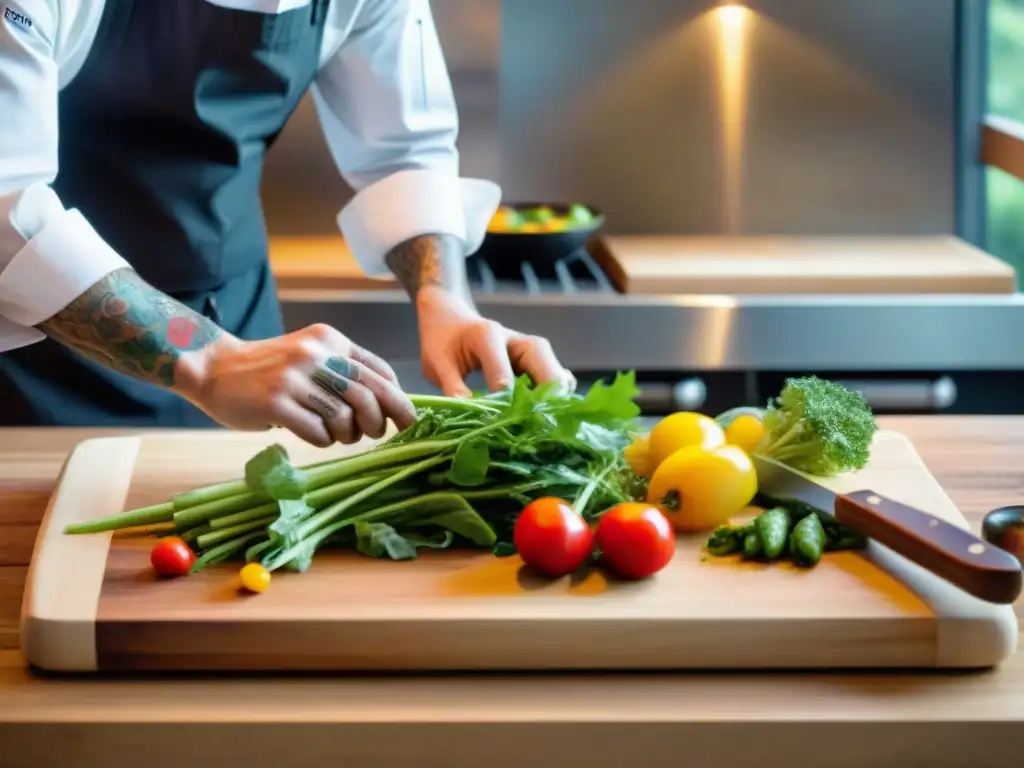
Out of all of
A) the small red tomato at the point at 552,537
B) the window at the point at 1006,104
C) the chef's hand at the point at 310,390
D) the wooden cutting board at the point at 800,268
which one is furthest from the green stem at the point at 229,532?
the window at the point at 1006,104

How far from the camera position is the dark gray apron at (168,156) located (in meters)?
1.50

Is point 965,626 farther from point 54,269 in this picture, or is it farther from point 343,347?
point 54,269

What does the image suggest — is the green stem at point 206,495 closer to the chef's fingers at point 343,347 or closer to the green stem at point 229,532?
the green stem at point 229,532

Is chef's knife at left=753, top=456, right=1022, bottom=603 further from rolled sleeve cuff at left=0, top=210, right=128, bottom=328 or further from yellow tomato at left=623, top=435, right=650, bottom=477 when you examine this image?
rolled sleeve cuff at left=0, top=210, right=128, bottom=328

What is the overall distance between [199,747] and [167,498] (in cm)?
34

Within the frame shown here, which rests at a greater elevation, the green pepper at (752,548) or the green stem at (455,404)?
the green stem at (455,404)

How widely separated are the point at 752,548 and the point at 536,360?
0.37m

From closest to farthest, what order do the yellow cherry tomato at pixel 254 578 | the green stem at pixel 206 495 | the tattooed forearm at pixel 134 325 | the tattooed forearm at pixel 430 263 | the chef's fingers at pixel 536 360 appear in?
the yellow cherry tomato at pixel 254 578 → the green stem at pixel 206 495 → the tattooed forearm at pixel 134 325 → the chef's fingers at pixel 536 360 → the tattooed forearm at pixel 430 263

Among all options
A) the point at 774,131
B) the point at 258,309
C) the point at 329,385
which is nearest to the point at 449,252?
the point at 258,309

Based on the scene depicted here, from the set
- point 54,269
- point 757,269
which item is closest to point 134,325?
point 54,269

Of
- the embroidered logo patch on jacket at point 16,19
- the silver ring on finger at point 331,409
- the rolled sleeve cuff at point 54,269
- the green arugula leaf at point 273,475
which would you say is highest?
the embroidered logo patch on jacket at point 16,19

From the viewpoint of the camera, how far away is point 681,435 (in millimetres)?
1222

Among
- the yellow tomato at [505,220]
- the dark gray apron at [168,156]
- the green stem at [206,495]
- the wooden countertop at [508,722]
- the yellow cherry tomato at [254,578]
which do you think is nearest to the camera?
the wooden countertop at [508,722]

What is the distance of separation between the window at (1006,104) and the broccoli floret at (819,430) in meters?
1.38
